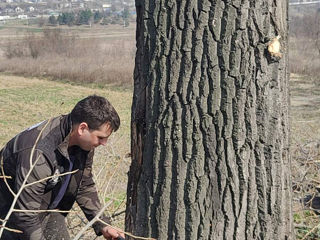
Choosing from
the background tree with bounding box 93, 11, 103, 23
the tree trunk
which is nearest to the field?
the tree trunk

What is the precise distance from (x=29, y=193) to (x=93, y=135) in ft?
1.72

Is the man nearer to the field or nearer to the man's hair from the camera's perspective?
the man's hair

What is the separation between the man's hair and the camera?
9.80 feet

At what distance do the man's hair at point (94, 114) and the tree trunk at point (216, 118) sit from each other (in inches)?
31.3

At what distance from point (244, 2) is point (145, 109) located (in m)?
0.67

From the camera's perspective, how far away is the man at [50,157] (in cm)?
286

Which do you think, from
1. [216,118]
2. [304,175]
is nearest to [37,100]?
[304,175]

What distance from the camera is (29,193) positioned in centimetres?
284

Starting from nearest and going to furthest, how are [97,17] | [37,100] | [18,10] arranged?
1. [37,100]
2. [97,17]
3. [18,10]

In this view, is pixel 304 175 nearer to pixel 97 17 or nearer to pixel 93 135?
pixel 93 135

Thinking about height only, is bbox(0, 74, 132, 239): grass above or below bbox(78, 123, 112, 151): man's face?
below

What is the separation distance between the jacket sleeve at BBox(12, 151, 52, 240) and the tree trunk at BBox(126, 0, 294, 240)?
889mm

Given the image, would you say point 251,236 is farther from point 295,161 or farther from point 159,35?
point 295,161

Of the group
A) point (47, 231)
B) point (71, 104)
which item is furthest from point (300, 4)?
point (47, 231)
